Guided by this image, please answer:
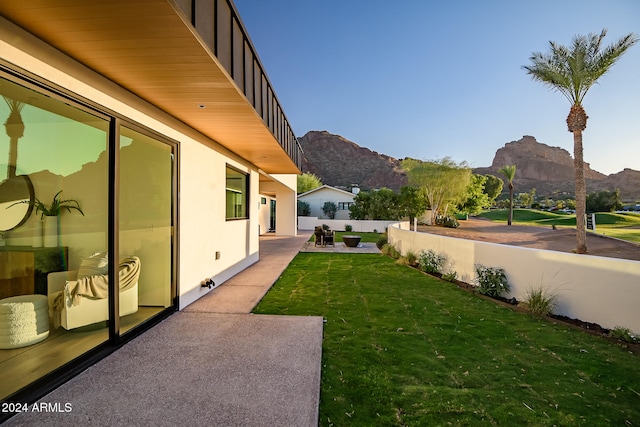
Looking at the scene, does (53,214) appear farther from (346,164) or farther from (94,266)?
(346,164)

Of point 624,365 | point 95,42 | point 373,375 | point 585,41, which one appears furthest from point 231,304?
point 585,41

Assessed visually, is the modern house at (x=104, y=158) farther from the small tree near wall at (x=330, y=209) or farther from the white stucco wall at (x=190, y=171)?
the small tree near wall at (x=330, y=209)

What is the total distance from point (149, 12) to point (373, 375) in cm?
332

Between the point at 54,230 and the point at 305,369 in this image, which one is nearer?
the point at 305,369

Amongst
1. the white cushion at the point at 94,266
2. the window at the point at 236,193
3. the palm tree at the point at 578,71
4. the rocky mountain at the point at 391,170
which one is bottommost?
the white cushion at the point at 94,266

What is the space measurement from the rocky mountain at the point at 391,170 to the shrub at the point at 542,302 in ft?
207

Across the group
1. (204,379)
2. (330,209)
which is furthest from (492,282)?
(330,209)

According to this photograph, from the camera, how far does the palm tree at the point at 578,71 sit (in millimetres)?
10680

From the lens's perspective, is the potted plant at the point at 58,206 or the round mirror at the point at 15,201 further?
the potted plant at the point at 58,206

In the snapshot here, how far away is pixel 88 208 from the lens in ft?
12.0

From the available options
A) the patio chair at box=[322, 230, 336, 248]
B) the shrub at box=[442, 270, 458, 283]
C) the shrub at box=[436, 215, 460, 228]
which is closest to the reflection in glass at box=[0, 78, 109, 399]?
the shrub at box=[442, 270, 458, 283]

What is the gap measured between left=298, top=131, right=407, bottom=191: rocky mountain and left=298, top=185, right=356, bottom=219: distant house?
1599 inches

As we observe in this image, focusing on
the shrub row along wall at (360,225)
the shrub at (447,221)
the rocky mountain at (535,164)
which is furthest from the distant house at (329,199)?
the rocky mountain at (535,164)

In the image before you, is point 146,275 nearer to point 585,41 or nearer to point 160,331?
point 160,331
